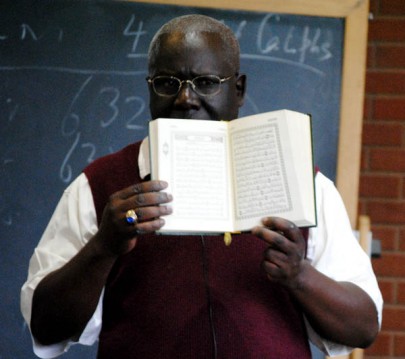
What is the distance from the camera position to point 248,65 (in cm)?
212

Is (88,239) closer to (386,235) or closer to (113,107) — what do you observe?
(113,107)

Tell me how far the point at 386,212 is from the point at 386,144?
212 mm

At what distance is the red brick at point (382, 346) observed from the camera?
8.48 ft

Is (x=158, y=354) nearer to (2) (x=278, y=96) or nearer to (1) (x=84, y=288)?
(1) (x=84, y=288)

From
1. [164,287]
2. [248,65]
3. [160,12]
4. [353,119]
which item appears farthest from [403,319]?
[164,287]

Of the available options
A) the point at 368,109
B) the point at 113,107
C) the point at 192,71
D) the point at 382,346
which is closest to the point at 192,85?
the point at 192,71

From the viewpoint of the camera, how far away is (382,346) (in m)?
2.59

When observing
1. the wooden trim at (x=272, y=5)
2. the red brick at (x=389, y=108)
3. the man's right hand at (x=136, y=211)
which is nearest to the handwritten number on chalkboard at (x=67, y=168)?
the wooden trim at (x=272, y=5)

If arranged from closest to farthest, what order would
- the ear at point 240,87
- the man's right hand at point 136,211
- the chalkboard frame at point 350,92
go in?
the man's right hand at point 136,211, the ear at point 240,87, the chalkboard frame at point 350,92

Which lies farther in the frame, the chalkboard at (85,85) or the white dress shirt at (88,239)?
the chalkboard at (85,85)

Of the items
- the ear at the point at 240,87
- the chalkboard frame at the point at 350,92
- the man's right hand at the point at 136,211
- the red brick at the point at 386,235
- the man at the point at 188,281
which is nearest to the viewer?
the man's right hand at the point at 136,211

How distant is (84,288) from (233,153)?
13.2 inches

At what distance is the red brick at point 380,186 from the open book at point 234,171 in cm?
133

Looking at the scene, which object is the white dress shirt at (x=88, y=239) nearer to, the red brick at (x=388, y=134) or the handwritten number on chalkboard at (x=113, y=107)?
the handwritten number on chalkboard at (x=113, y=107)
